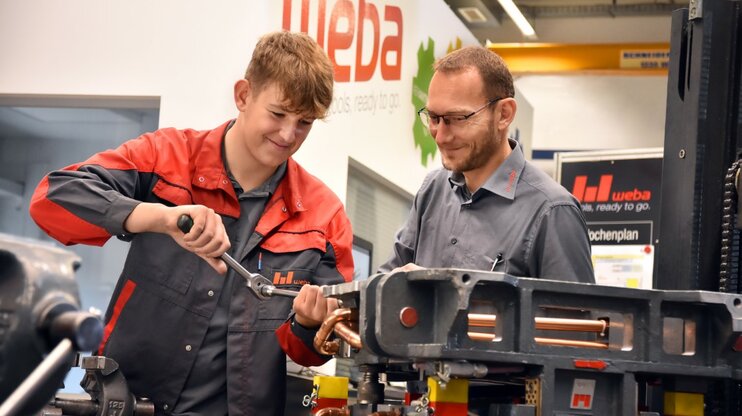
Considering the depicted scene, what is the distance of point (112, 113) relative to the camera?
5.97m

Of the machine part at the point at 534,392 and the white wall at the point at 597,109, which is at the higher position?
the white wall at the point at 597,109

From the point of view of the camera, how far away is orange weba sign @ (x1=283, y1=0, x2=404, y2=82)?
234 inches

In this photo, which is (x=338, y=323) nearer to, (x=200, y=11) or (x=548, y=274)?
(x=548, y=274)

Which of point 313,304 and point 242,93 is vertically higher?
point 242,93

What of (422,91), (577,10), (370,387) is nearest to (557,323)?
(370,387)

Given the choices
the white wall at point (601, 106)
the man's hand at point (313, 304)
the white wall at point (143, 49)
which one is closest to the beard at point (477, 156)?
the man's hand at point (313, 304)

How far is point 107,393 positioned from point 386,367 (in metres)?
0.70

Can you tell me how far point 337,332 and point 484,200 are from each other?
717 millimetres

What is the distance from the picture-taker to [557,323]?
1.87m

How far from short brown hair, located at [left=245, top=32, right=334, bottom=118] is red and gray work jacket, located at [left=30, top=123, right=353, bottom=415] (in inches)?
8.6

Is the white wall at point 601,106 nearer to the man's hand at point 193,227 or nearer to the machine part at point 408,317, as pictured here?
the man's hand at point 193,227

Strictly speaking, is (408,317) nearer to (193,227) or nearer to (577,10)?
(193,227)

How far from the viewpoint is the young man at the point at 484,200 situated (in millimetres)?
2449

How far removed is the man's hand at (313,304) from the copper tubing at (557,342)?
1.74ft
